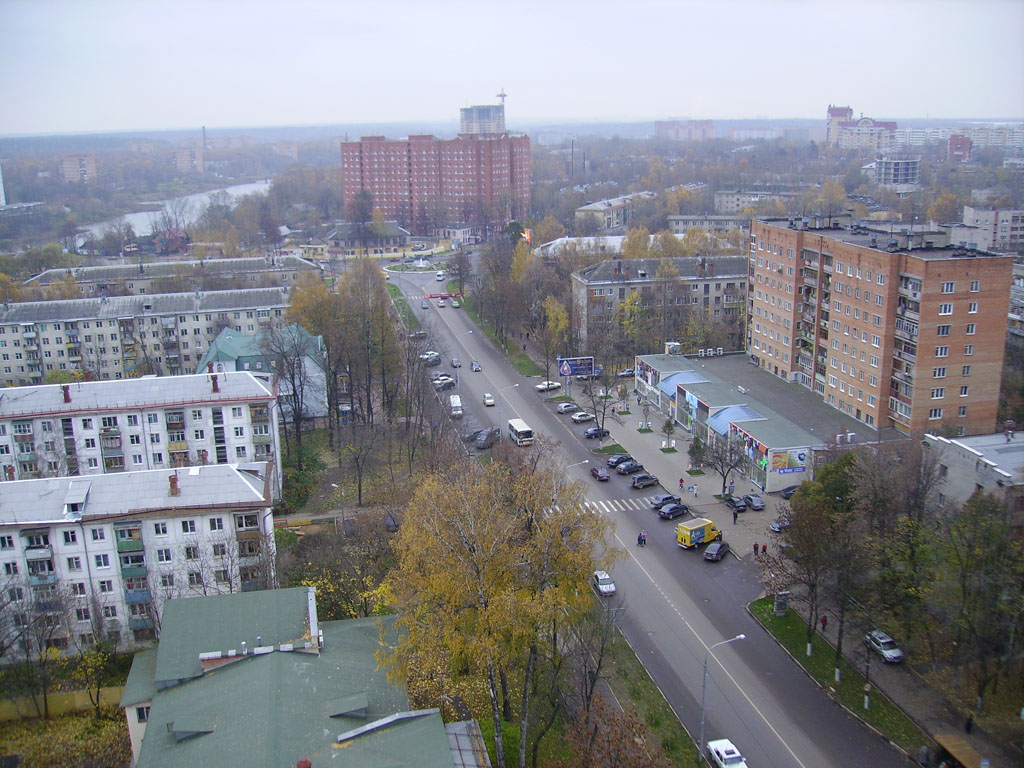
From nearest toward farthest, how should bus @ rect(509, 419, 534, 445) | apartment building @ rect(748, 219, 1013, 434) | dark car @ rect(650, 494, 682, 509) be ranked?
dark car @ rect(650, 494, 682, 509) → apartment building @ rect(748, 219, 1013, 434) → bus @ rect(509, 419, 534, 445)

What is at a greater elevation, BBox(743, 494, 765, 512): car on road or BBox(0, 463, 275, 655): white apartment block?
BBox(0, 463, 275, 655): white apartment block

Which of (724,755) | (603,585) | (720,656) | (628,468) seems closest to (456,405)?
(628,468)

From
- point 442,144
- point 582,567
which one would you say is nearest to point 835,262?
point 582,567

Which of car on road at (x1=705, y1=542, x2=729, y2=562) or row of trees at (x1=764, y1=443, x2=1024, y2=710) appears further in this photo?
car on road at (x1=705, y1=542, x2=729, y2=562)

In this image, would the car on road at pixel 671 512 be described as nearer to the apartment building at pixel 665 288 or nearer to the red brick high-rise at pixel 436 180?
the apartment building at pixel 665 288

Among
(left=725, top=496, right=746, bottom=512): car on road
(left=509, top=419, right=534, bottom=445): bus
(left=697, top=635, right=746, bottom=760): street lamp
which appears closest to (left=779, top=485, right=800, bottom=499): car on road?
(left=725, top=496, right=746, bottom=512): car on road

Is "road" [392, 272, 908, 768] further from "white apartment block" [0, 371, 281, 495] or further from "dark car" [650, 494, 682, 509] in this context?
"white apartment block" [0, 371, 281, 495]

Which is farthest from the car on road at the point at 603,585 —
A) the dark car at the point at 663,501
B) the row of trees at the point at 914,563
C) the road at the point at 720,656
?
the dark car at the point at 663,501
